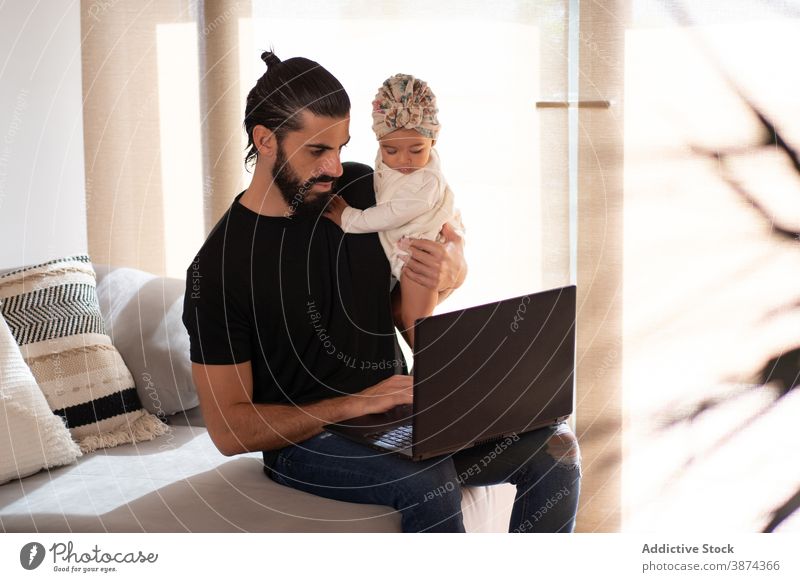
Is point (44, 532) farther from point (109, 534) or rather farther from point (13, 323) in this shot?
point (13, 323)

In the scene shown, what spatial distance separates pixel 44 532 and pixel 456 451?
0.66m

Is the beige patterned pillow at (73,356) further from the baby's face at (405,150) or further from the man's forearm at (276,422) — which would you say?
the baby's face at (405,150)

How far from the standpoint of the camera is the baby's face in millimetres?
1631

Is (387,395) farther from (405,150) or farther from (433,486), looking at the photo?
(405,150)

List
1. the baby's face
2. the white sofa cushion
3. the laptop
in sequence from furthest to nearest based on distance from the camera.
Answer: the white sofa cushion, the baby's face, the laptop

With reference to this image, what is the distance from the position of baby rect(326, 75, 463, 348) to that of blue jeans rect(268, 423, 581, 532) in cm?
31

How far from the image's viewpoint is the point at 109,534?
4.80 ft

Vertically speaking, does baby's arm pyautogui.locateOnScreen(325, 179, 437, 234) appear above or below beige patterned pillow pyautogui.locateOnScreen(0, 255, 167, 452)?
above

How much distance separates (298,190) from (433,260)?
262 millimetres

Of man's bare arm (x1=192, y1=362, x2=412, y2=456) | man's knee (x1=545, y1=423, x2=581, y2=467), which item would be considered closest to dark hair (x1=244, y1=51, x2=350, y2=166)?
man's bare arm (x1=192, y1=362, x2=412, y2=456)

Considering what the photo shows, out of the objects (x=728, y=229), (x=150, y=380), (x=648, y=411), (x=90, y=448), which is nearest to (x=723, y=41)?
(x=728, y=229)

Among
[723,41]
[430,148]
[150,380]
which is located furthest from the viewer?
[723,41]

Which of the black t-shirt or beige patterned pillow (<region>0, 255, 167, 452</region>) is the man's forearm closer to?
the black t-shirt

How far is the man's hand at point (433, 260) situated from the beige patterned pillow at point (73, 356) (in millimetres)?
606
